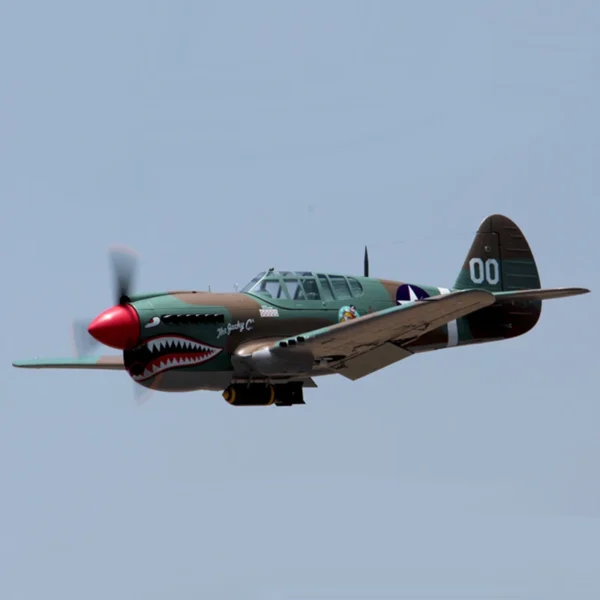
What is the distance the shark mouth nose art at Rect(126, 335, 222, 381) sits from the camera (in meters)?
23.5

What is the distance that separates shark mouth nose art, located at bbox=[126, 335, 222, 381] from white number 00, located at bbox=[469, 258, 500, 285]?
6362 mm

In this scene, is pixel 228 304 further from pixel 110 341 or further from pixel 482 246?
pixel 482 246

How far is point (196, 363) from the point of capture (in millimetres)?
23766

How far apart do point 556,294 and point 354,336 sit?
3.55m

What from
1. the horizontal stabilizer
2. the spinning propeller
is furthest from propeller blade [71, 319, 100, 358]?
the horizontal stabilizer

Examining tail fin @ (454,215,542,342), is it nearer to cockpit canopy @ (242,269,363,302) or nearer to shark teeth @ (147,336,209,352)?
cockpit canopy @ (242,269,363,302)

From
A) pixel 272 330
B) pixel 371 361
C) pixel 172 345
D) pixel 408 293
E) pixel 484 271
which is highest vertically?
pixel 484 271

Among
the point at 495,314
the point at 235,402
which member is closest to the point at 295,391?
the point at 235,402

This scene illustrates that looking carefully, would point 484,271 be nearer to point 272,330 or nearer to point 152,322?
point 272,330

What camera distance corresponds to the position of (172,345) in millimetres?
23578

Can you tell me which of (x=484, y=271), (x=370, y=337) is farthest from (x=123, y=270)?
→ (x=484, y=271)

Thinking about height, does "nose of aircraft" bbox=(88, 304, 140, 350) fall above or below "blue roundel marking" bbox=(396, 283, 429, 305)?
below

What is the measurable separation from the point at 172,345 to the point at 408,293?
4.84 m

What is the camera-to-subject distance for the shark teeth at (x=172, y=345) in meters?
23.5
